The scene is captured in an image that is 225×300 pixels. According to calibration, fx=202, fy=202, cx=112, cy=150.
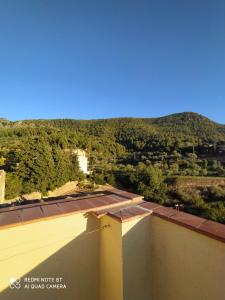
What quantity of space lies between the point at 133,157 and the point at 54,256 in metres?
31.2

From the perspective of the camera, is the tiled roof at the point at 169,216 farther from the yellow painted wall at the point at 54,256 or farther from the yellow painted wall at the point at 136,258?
the yellow painted wall at the point at 54,256

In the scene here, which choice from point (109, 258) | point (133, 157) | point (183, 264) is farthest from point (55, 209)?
point (133, 157)

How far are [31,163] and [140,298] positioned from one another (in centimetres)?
1495

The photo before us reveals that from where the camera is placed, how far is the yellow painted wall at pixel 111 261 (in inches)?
70.2

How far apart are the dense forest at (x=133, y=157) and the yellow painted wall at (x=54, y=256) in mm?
10190

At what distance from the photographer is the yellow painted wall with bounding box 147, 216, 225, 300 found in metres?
1.41

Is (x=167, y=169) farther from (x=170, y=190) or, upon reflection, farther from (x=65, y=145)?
(x=65, y=145)

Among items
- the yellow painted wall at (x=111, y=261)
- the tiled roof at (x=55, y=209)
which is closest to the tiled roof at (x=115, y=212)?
the tiled roof at (x=55, y=209)

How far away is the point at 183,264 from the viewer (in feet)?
5.32

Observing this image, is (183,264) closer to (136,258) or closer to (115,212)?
(136,258)

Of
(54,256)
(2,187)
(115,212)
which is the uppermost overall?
(115,212)

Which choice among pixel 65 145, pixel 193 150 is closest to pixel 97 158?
pixel 65 145

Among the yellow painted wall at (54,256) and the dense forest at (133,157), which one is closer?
the yellow painted wall at (54,256)

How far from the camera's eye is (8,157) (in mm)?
17125
